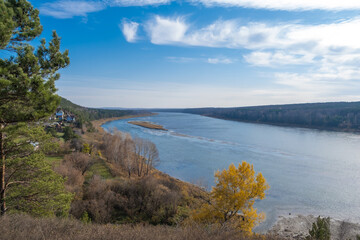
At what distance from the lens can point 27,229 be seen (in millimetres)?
4648

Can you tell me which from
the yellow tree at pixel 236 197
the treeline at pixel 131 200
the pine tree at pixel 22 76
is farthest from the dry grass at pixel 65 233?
the treeline at pixel 131 200

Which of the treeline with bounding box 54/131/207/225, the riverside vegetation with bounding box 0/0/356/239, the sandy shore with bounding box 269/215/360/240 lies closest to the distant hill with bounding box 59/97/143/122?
the treeline with bounding box 54/131/207/225

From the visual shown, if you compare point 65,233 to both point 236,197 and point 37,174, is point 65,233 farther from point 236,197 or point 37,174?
point 236,197

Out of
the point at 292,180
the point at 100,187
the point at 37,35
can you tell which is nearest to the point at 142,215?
the point at 100,187

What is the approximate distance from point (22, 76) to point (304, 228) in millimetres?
18509

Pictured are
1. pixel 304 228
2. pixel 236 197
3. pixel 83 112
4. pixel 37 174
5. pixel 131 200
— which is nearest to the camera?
pixel 37 174

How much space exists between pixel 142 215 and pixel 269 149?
89.4 feet

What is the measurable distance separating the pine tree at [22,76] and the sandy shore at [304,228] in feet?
48.4

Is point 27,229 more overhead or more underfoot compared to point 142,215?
more overhead

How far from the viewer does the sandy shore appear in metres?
14.2

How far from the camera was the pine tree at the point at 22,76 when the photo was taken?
196 inches

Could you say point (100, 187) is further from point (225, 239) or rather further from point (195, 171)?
point (225, 239)

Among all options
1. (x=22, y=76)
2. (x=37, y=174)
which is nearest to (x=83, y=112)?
(x=37, y=174)

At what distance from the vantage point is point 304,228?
15273 millimetres
